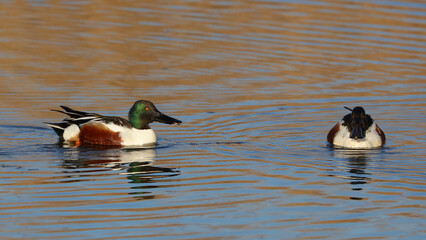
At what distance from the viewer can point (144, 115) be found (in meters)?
12.2

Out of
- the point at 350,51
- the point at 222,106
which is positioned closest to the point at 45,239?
the point at 222,106

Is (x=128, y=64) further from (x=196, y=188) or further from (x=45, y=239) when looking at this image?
(x=45, y=239)

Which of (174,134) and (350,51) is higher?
(350,51)

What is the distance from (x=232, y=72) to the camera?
1586cm

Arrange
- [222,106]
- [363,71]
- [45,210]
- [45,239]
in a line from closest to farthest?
[45,239], [45,210], [222,106], [363,71]

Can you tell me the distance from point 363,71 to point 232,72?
2093mm

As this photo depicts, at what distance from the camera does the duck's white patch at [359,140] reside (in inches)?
465

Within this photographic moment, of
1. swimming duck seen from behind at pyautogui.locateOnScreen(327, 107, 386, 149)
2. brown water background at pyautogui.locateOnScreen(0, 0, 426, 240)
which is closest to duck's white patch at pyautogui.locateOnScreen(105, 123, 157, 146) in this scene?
brown water background at pyautogui.locateOnScreen(0, 0, 426, 240)

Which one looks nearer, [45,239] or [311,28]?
[45,239]

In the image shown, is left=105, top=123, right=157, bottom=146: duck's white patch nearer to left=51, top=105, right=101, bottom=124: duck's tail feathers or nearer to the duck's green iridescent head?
the duck's green iridescent head

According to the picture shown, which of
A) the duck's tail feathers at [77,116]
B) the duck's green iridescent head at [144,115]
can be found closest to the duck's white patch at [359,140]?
the duck's green iridescent head at [144,115]

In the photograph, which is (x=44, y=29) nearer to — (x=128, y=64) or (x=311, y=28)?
(x=128, y=64)

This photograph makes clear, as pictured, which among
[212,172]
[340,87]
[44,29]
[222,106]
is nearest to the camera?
[212,172]

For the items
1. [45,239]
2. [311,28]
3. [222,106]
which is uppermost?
[311,28]
